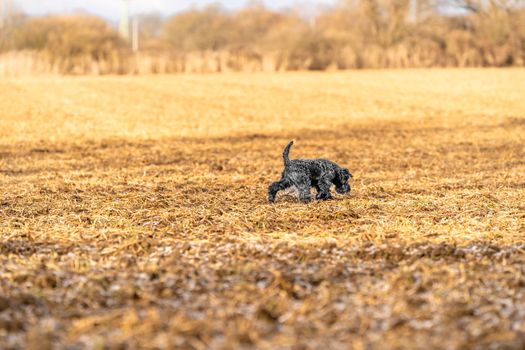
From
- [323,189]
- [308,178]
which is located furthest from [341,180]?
[308,178]

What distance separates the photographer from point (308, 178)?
9.41 metres

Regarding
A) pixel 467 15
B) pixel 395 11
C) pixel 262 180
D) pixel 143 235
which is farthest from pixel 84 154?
pixel 467 15

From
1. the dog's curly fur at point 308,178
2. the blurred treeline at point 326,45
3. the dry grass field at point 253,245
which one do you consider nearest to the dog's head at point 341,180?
the dog's curly fur at point 308,178

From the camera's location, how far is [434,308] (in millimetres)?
5734

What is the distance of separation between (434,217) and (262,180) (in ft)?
13.2

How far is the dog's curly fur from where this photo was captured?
→ 30.5 feet

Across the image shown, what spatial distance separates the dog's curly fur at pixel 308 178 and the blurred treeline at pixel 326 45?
36.2 meters

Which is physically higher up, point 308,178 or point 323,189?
point 308,178

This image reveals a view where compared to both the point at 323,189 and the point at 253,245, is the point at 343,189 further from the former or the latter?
the point at 253,245

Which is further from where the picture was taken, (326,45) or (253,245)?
(326,45)

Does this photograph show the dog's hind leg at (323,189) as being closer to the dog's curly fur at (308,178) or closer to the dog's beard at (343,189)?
the dog's curly fur at (308,178)

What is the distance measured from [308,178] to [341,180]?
58cm

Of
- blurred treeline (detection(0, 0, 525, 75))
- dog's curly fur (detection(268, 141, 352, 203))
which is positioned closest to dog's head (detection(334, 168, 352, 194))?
dog's curly fur (detection(268, 141, 352, 203))

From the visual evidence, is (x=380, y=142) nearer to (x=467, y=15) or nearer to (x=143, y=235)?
(x=143, y=235)
